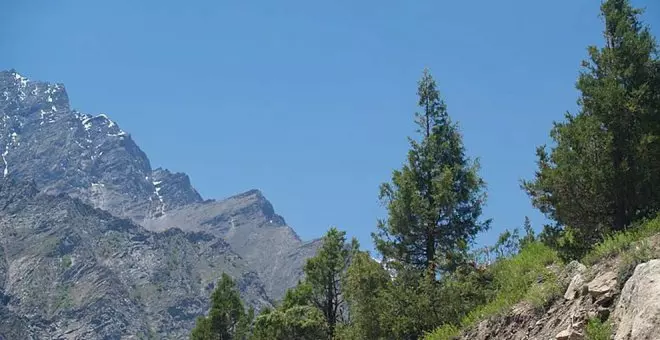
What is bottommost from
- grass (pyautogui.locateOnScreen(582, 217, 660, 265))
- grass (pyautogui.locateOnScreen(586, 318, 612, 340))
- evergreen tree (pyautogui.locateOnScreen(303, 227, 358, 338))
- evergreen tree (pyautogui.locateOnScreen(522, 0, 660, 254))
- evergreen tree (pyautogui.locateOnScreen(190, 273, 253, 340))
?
grass (pyautogui.locateOnScreen(586, 318, 612, 340))

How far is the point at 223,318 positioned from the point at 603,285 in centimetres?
3690

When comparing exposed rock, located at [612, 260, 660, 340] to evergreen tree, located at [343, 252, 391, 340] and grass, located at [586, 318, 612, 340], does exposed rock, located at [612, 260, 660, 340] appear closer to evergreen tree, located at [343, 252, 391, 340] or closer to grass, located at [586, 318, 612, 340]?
grass, located at [586, 318, 612, 340]

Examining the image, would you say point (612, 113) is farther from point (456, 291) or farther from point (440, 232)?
point (440, 232)

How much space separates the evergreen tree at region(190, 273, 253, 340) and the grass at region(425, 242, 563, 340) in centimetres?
2816

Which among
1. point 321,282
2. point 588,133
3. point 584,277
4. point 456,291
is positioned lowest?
point 584,277

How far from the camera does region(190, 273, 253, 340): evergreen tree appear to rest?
43781 mm

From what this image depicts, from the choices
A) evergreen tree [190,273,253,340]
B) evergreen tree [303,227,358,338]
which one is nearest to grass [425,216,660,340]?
evergreen tree [303,227,358,338]

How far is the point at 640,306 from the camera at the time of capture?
26.3 ft

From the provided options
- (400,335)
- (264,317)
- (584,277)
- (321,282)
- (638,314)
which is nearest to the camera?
(638,314)

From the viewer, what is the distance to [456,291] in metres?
18.4

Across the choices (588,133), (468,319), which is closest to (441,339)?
(468,319)

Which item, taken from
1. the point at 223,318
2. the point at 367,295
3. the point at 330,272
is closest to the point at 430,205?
the point at 367,295

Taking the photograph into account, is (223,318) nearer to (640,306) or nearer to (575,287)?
(575,287)

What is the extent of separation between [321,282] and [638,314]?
24.2 m
